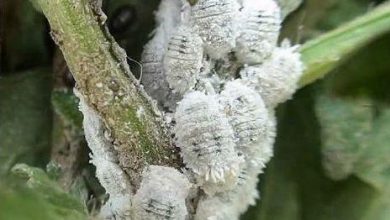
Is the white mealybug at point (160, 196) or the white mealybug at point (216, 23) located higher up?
the white mealybug at point (216, 23)

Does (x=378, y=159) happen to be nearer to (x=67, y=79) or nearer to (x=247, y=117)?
(x=247, y=117)

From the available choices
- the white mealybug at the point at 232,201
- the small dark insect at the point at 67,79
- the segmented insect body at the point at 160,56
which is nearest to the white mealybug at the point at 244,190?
the white mealybug at the point at 232,201

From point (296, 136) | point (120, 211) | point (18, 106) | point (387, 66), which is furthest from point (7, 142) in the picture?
point (387, 66)

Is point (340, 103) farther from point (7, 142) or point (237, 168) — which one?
point (7, 142)

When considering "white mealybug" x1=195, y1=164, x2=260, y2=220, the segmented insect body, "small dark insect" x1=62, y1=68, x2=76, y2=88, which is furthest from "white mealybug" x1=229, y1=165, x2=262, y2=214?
"small dark insect" x1=62, y1=68, x2=76, y2=88

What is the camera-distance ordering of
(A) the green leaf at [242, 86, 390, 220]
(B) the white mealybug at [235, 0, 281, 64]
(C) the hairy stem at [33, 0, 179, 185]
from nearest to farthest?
(C) the hairy stem at [33, 0, 179, 185] < (B) the white mealybug at [235, 0, 281, 64] < (A) the green leaf at [242, 86, 390, 220]

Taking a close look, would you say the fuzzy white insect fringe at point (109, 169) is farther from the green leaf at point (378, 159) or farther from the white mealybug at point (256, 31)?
the green leaf at point (378, 159)

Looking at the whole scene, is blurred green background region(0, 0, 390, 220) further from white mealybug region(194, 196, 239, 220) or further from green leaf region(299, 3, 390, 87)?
white mealybug region(194, 196, 239, 220)
